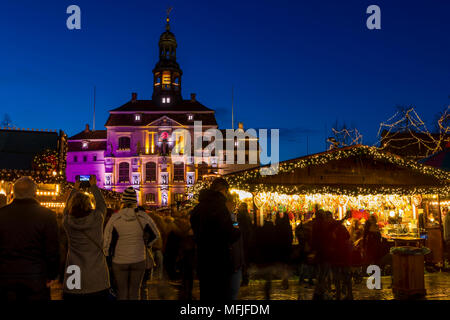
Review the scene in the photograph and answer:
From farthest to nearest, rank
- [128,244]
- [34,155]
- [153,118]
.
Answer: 1. [153,118]
2. [34,155]
3. [128,244]

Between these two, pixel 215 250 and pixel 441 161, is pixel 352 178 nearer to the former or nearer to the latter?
pixel 441 161

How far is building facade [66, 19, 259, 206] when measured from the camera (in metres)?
56.7

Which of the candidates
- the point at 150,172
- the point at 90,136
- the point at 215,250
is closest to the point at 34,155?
the point at 215,250

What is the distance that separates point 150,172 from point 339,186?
4584 cm

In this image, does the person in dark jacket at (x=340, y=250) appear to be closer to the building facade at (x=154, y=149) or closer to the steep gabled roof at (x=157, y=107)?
the building facade at (x=154, y=149)

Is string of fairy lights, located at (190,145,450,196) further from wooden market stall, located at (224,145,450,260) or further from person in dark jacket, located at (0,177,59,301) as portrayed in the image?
person in dark jacket, located at (0,177,59,301)

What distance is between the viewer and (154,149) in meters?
58.0

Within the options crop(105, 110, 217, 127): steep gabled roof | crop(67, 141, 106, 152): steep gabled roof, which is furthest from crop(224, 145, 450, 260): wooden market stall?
crop(67, 141, 106, 152): steep gabled roof

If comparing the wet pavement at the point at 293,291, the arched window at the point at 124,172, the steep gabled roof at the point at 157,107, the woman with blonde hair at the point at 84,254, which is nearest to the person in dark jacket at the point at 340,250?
the wet pavement at the point at 293,291

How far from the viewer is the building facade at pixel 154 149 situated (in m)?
56.7

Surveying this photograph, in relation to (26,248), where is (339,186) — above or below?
above
